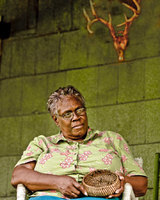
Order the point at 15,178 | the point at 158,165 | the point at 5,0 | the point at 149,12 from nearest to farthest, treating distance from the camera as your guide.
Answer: the point at 15,178, the point at 158,165, the point at 149,12, the point at 5,0

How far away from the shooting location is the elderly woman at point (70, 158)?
11.1 ft

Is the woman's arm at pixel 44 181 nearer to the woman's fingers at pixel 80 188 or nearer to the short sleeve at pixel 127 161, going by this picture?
the woman's fingers at pixel 80 188

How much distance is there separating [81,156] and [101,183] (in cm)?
34

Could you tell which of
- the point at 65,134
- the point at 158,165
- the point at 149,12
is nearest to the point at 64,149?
the point at 65,134

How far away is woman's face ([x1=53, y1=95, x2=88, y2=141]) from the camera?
3703 millimetres

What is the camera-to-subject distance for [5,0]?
5602 mm

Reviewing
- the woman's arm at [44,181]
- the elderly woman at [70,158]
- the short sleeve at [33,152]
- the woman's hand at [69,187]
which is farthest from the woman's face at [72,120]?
the woman's hand at [69,187]

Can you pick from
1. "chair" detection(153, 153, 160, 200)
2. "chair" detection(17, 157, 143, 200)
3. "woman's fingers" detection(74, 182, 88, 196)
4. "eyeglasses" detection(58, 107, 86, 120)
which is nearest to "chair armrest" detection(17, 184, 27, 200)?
"chair" detection(17, 157, 143, 200)

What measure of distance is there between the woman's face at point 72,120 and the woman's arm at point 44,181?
1.01 feet

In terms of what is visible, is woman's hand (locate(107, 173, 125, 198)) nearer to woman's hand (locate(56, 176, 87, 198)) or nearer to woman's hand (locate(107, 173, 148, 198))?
woman's hand (locate(107, 173, 148, 198))

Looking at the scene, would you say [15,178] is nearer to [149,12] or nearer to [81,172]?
[81,172]

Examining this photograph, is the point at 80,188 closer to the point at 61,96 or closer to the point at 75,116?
the point at 75,116

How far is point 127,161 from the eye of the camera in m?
3.55

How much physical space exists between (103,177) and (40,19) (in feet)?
8.04
